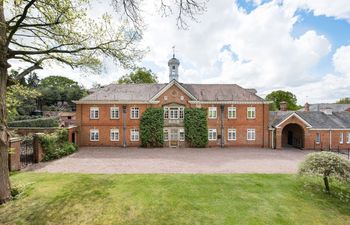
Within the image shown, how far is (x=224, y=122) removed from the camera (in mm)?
25641

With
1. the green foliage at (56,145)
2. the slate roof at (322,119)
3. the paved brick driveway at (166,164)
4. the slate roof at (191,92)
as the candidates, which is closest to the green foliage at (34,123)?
the slate roof at (191,92)

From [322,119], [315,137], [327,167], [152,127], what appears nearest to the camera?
[327,167]

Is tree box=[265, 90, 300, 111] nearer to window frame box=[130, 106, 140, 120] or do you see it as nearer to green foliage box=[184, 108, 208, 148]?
green foliage box=[184, 108, 208, 148]

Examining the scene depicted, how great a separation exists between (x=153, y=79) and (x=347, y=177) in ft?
137

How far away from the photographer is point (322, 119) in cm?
2625

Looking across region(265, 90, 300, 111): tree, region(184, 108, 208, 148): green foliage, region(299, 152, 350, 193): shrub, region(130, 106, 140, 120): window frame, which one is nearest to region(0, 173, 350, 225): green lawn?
region(299, 152, 350, 193): shrub

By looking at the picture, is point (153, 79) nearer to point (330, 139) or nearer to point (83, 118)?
point (83, 118)

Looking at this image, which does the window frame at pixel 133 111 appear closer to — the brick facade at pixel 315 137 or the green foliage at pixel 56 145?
the green foliage at pixel 56 145

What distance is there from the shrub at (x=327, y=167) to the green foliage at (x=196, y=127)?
49.3 feet

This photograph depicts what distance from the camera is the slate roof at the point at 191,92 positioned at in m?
25.5

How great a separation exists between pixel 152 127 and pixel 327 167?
18.1 meters

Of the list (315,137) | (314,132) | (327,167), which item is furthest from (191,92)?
(327,167)

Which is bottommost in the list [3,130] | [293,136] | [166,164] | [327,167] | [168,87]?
[166,164]

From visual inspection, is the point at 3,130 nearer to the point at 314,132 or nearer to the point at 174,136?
the point at 174,136
